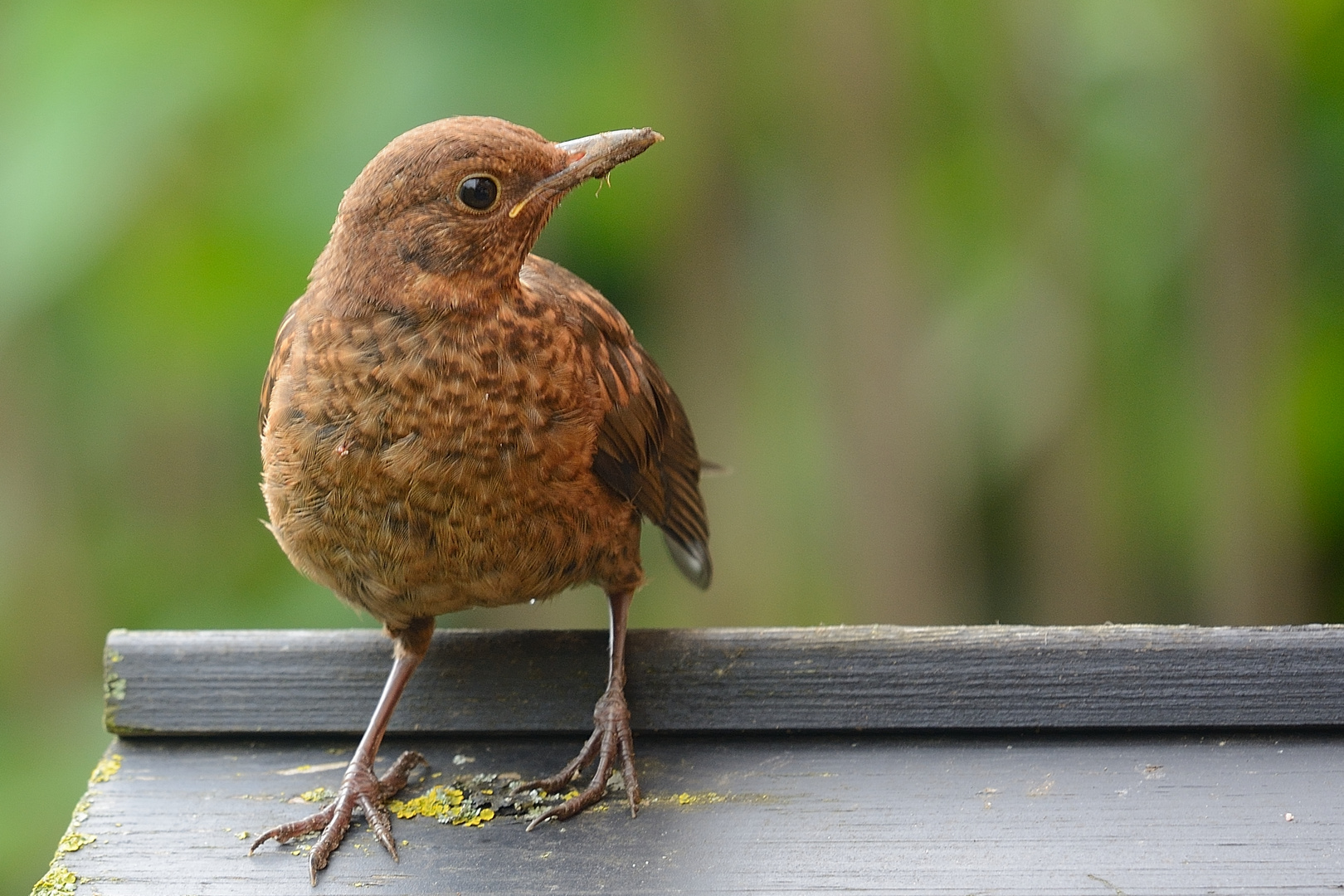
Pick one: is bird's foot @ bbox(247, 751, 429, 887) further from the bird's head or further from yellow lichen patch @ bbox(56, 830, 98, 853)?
the bird's head

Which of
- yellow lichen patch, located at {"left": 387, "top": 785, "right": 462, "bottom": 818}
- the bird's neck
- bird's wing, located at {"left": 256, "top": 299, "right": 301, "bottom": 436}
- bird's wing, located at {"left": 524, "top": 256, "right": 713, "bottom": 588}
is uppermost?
the bird's neck

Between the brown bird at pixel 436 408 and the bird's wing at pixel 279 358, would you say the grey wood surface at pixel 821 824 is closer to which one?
the brown bird at pixel 436 408

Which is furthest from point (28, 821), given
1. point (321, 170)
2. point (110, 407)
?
point (321, 170)

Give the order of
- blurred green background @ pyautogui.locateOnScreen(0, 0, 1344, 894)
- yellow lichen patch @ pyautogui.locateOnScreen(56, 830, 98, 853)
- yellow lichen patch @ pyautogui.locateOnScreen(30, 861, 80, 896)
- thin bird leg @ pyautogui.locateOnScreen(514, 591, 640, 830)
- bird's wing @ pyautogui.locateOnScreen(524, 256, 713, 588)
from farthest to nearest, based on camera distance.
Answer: blurred green background @ pyautogui.locateOnScreen(0, 0, 1344, 894)
bird's wing @ pyautogui.locateOnScreen(524, 256, 713, 588)
thin bird leg @ pyautogui.locateOnScreen(514, 591, 640, 830)
yellow lichen patch @ pyautogui.locateOnScreen(56, 830, 98, 853)
yellow lichen patch @ pyautogui.locateOnScreen(30, 861, 80, 896)

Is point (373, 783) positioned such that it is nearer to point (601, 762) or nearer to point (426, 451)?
point (601, 762)

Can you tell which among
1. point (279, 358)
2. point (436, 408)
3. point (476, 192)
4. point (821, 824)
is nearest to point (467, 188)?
point (476, 192)

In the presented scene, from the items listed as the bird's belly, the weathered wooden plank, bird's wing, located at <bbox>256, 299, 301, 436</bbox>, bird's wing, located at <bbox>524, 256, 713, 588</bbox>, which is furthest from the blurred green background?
the bird's belly
